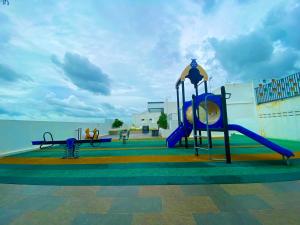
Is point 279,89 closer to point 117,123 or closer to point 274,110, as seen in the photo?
point 274,110

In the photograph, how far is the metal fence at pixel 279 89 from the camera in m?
11.5

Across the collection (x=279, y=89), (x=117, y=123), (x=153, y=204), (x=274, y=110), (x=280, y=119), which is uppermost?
(x=279, y=89)

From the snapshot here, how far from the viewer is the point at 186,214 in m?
2.51

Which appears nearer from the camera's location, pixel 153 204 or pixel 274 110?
pixel 153 204

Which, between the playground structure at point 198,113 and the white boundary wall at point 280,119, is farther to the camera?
the white boundary wall at point 280,119

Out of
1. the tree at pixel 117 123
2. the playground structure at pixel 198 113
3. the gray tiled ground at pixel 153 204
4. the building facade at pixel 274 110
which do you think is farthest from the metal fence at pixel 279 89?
the tree at pixel 117 123

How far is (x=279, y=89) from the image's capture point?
42.7 feet

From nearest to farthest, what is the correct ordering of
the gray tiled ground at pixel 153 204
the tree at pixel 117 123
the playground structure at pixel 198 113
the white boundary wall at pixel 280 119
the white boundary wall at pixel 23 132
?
the gray tiled ground at pixel 153 204 → the playground structure at pixel 198 113 → the white boundary wall at pixel 23 132 → the white boundary wall at pixel 280 119 → the tree at pixel 117 123

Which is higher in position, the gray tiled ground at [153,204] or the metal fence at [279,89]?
the metal fence at [279,89]

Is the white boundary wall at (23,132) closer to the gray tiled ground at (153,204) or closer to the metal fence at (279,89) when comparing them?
the gray tiled ground at (153,204)

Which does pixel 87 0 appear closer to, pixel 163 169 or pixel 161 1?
pixel 161 1

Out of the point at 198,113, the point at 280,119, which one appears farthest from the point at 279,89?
the point at 198,113

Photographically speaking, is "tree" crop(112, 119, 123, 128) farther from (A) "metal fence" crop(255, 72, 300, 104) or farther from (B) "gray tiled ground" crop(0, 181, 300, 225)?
(B) "gray tiled ground" crop(0, 181, 300, 225)

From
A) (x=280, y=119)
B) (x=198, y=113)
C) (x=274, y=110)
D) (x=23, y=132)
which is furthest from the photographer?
(x=274, y=110)
